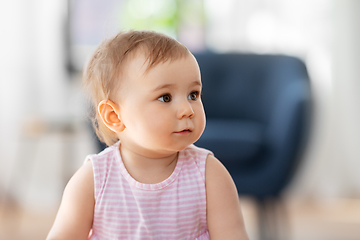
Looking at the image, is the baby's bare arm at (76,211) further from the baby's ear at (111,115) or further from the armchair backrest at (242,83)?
the armchair backrest at (242,83)

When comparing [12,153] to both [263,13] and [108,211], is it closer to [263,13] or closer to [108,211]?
[263,13]

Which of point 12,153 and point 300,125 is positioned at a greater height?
point 300,125

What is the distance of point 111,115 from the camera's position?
0.80 meters

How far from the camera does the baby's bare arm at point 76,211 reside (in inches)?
30.5

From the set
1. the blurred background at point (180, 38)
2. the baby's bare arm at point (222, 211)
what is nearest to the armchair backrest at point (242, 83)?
the blurred background at point (180, 38)

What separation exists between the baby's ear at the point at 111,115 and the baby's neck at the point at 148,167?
0.06 meters

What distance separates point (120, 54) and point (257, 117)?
68.6 inches

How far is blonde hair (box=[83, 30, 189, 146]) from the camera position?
75 centimetres

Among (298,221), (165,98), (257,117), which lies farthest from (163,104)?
(298,221)

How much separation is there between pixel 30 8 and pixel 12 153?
43.7 inches

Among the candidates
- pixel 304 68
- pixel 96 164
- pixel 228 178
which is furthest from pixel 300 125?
pixel 96 164

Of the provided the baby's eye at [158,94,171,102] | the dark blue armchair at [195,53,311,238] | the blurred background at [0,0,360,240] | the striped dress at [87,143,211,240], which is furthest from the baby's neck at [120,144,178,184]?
the blurred background at [0,0,360,240]

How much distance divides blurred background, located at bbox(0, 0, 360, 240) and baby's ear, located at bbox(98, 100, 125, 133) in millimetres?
2189

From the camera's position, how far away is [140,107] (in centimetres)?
75
